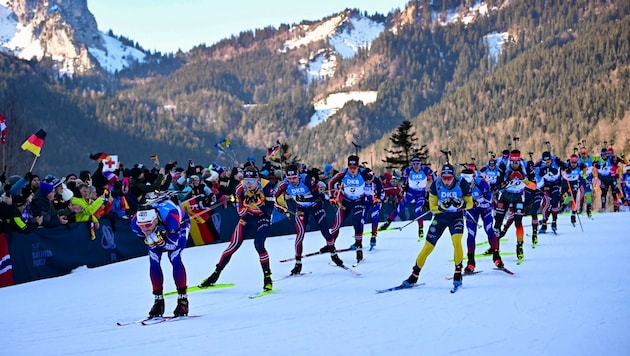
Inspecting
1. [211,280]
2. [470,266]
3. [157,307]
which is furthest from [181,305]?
[470,266]

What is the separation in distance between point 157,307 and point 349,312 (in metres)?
2.70

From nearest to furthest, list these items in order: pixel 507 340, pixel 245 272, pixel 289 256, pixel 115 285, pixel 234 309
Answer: pixel 507 340, pixel 234 309, pixel 115 285, pixel 245 272, pixel 289 256

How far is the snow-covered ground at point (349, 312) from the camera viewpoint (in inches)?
329

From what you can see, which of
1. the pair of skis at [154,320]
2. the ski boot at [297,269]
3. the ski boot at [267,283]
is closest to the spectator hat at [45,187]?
the ski boot at [297,269]

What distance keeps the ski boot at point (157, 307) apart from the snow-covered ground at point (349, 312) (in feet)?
1.52

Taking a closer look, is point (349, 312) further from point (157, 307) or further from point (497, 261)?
point (497, 261)

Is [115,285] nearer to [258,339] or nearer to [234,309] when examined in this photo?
[234,309]

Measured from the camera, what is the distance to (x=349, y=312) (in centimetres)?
1044

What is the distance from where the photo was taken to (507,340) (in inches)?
326

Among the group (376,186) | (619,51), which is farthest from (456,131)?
(376,186)

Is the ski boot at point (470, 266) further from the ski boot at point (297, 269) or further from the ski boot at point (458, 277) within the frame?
the ski boot at point (297, 269)

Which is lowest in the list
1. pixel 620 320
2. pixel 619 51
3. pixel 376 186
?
pixel 620 320

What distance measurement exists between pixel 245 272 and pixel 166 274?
1.73m

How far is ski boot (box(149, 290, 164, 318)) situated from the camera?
1028 centimetres
